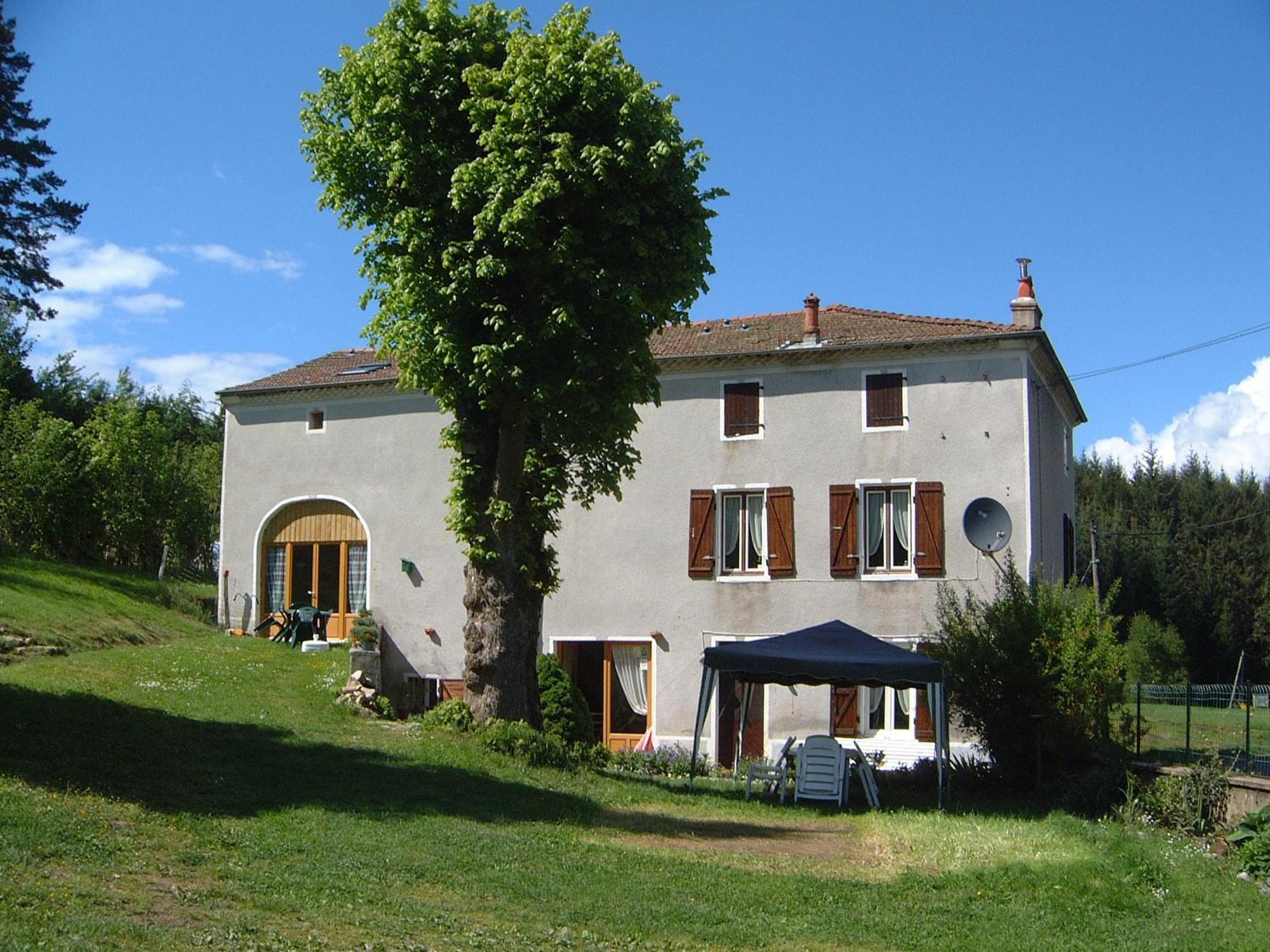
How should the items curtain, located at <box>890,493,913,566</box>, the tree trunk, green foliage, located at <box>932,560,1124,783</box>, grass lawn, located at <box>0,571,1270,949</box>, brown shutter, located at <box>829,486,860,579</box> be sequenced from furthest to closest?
brown shutter, located at <box>829,486,860,579</box>
curtain, located at <box>890,493,913,566</box>
green foliage, located at <box>932,560,1124,783</box>
the tree trunk
grass lawn, located at <box>0,571,1270,949</box>

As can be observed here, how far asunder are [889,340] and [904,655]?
831cm

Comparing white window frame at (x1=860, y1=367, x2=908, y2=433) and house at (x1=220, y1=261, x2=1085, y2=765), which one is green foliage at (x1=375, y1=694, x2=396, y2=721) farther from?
white window frame at (x1=860, y1=367, x2=908, y2=433)

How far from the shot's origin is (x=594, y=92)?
1584 cm

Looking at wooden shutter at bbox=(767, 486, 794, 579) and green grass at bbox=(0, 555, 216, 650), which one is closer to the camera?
green grass at bbox=(0, 555, 216, 650)

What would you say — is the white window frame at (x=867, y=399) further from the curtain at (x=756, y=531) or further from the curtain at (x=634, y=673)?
the curtain at (x=634, y=673)

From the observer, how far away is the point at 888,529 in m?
23.0

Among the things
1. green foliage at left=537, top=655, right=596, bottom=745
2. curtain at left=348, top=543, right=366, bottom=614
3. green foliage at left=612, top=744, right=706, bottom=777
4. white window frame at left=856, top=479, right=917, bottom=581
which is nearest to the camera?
green foliage at left=612, top=744, right=706, bottom=777

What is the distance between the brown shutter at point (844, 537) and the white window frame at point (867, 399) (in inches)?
47.8

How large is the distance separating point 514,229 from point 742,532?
10.2 meters

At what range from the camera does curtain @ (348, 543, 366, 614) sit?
1044 inches

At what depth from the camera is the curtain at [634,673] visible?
24.5 metres

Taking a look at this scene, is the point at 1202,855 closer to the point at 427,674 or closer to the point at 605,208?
the point at 605,208

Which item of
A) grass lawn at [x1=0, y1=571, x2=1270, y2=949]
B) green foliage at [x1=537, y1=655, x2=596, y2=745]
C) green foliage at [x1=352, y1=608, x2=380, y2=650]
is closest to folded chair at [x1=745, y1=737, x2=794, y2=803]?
grass lawn at [x1=0, y1=571, x2=1270, y2=949]

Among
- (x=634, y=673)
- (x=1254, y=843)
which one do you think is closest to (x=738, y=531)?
(x=634, y=673)
